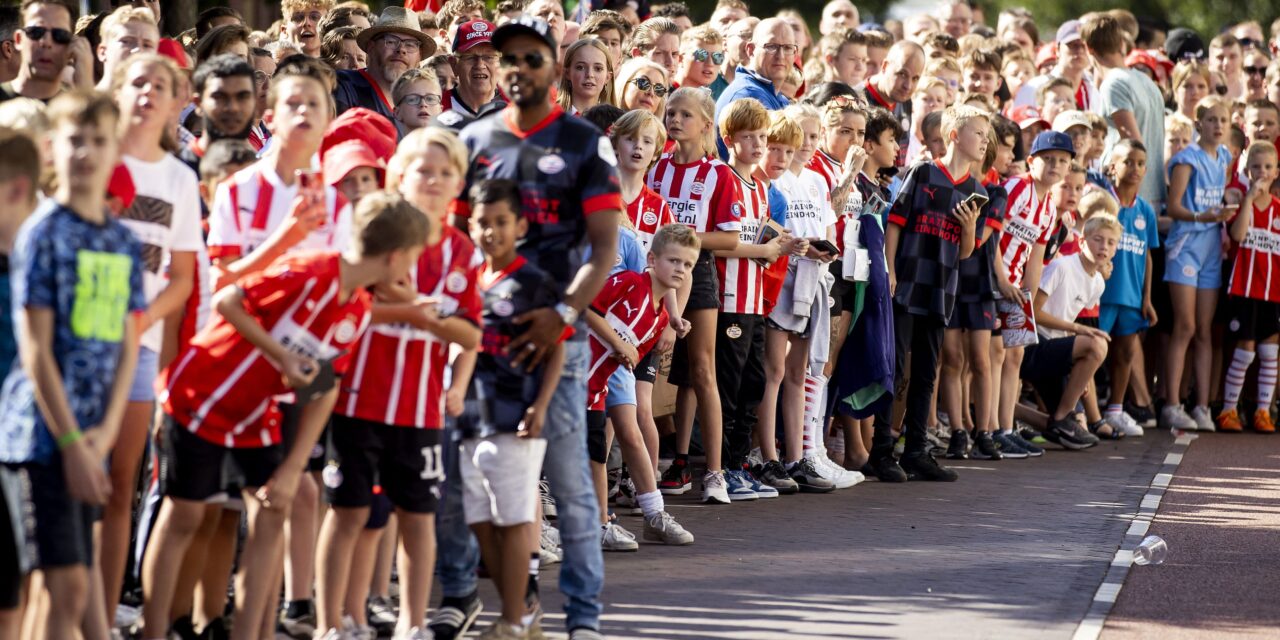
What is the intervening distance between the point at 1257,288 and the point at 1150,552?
20.7ft

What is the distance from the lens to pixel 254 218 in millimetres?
5941

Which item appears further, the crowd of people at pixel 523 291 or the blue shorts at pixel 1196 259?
the blue shorts at pixel 1196 259

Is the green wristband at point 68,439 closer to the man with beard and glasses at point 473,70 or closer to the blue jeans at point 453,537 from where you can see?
the blue jeans at point 453,537

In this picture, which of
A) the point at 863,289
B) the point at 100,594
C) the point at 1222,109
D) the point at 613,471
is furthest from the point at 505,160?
the point at 1222,109

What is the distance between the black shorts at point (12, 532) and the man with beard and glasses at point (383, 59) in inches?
180

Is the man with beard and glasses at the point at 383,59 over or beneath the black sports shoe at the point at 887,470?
over

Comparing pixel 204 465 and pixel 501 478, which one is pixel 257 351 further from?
pixel 501 478

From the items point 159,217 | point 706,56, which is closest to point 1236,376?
point 706,56

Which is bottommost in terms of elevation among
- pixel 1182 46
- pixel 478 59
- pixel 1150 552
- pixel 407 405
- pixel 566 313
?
pixel 1150 552

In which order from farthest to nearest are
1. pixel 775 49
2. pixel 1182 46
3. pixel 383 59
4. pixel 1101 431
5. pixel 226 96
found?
pixel 1182 46
pixel 1101 431
pixel 775 49
pixel 383 59
pixel 226 96

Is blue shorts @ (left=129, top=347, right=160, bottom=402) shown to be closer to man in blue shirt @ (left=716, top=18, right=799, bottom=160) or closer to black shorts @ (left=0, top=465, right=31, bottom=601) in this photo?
black shorts @ (left=0, top=465, right=31, bottom=601)

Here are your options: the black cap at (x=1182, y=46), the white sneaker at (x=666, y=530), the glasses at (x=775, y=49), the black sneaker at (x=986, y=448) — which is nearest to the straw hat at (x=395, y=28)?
the glasses at (x=775, y=49)

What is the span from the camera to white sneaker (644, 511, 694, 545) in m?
8.25

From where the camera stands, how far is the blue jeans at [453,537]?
622 cm
